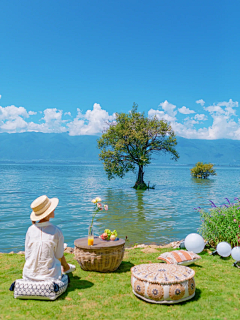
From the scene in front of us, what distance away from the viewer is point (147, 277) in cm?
594

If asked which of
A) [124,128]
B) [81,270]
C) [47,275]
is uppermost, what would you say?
[124,128]

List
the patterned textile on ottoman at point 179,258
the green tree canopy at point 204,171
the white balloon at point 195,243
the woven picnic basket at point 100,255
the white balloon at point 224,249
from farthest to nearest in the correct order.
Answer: the green tree canopy at point 204,171
the white balloon at point 195,243
the white balloon at point 224,249
the patterned textile on ottoman at point 179,258
the woven picnic basket at point 100,255

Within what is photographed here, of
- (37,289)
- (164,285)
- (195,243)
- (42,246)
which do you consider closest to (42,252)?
(42,246)

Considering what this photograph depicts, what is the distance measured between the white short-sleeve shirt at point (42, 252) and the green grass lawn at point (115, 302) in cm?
56

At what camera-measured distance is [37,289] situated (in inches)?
231

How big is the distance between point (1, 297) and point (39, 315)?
1307mm

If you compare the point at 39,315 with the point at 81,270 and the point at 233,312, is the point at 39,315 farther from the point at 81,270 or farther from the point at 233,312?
the point at 233,312

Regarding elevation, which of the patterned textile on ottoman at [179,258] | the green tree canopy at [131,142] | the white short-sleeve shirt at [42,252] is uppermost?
the green tree canopy at [131,142]

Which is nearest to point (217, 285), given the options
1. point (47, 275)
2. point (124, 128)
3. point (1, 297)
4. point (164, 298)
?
point (164, 298)

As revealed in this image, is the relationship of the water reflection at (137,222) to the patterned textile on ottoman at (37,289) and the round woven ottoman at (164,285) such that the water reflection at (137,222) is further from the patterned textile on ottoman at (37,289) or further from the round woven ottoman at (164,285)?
the patterned textile on ottoman at (37,289)

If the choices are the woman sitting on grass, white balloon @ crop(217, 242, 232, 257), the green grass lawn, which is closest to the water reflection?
white balloon @ crop(217, 242, 232, 257)

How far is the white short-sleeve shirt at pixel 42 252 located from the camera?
5941 millimetres

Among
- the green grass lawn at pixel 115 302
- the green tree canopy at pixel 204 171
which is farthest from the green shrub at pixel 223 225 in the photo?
the green tree canopy at pixel 204 171

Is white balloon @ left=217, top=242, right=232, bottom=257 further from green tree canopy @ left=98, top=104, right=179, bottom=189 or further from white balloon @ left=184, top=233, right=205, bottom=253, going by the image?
green tree canopy @ left=98, top=104, right=179, bottom=189
